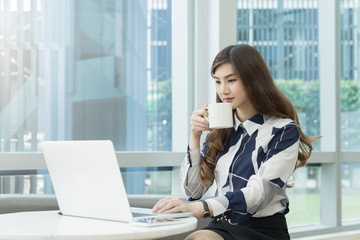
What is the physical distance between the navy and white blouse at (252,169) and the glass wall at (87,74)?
91 cm

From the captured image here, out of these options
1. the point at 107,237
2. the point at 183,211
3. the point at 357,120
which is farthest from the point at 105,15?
the point at 357,120

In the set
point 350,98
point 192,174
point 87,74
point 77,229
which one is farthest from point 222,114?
point 350,98

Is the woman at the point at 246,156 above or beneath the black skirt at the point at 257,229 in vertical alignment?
above

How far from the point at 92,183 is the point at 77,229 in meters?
0.15

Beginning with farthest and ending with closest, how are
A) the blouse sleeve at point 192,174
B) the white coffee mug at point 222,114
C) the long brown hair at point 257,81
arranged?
1. the blouse sleeve at point 192,174
2. the long brown hair at point 257,81
3. the white coffee mug at point 222,114

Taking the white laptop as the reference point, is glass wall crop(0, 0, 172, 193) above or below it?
above

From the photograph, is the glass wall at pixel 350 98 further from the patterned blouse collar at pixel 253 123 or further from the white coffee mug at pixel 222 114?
the white coffee mug at pixel 222 114

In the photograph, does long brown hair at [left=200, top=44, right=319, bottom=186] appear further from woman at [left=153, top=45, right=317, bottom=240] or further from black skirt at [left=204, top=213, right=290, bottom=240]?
black skirt at [left=204, top=213, right=290, bottom=240]

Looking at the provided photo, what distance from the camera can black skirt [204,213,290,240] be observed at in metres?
2.00

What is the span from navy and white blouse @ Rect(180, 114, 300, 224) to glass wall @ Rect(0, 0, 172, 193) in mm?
907

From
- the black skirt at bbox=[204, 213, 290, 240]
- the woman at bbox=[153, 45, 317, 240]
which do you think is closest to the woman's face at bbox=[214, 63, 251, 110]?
the woman at bbox=[153, 45, 317, 240]

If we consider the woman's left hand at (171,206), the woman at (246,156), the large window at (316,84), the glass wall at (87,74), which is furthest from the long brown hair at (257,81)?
the large window at (316,84)

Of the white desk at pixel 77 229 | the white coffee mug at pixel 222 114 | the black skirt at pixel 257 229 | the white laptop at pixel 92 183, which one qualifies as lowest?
the black skirt at pixel 257 229

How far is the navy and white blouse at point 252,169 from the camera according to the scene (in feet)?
6.25
